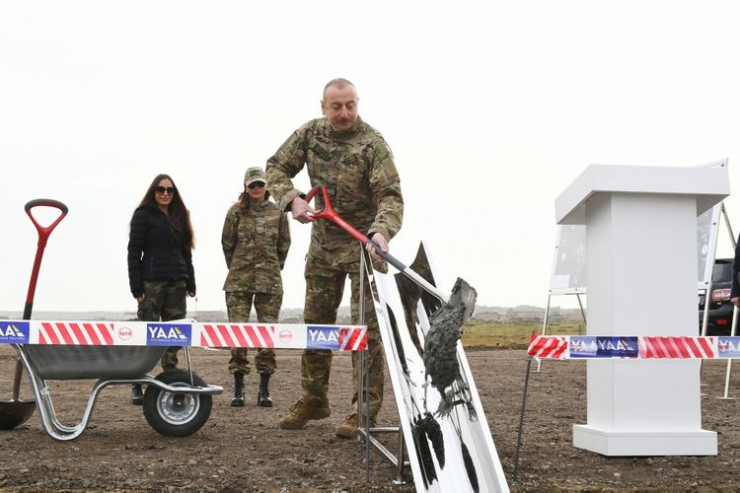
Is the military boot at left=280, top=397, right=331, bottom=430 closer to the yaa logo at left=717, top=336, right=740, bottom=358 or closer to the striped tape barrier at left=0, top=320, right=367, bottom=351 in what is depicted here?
the striped tape barrier at left=0, top=320, right=367, bottom=351

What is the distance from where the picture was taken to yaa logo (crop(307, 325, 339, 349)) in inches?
186

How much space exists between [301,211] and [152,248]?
259 centimetres

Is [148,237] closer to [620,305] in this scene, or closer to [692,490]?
[620,305]

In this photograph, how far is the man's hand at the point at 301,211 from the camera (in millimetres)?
4828

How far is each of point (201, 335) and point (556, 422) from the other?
3.04 metres

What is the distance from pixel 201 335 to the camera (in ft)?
15.9

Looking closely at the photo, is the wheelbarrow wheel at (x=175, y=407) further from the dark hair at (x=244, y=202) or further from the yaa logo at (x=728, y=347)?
the yaa logo at (x=728, y=347)

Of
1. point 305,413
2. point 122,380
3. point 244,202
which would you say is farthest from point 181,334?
point 244,202

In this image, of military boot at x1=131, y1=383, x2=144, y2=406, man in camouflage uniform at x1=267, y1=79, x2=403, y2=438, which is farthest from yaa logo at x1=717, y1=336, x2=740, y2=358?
military boot at x1=131, y1=383, x2=144, y2=406

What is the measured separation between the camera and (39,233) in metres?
5.44

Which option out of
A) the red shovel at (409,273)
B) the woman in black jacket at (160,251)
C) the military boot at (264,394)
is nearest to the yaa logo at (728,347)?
the red shovel at (409,273)

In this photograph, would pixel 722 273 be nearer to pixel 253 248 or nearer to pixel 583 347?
pixel 253 248

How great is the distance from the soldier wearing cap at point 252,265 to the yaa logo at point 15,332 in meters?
2.59

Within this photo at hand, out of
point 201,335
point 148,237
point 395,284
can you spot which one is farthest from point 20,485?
point 148,237
